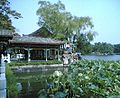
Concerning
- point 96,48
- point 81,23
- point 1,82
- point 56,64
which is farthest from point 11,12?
point 96,48

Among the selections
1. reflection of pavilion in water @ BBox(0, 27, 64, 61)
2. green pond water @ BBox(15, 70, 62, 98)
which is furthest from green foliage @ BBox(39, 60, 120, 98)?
reflection of pavilion in water @ BBox(0, 27, 64, 61)

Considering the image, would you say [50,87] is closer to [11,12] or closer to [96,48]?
[11,12]

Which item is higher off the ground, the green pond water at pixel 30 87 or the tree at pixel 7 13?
the tree at pixel 7 13

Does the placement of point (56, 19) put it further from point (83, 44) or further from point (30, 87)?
point (30, 87)

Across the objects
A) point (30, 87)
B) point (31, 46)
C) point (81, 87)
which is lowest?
point (30, 87)

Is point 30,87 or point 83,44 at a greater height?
point 83,44

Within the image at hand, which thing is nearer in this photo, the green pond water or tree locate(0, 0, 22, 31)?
the green pond water

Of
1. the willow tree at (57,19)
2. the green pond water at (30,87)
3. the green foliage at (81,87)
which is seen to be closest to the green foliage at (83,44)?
the willow tree at (57,19)

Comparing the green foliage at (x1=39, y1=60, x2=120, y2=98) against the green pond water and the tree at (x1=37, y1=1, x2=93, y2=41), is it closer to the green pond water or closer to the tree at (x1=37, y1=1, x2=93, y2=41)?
the green pond water

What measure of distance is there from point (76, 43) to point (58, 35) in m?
7.94

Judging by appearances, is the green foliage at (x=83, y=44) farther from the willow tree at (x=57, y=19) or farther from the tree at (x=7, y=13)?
the tree at (x=7, y=13)

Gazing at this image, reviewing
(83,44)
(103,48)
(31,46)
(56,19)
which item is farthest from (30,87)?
(103,48)

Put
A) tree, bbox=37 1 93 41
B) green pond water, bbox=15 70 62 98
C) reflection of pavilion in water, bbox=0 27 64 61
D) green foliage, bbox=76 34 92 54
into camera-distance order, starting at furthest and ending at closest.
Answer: green foliage, bbox=76 34 92 54 → tree, bbox=37 1 93 41 → reflection of pavilion in water, bbox=0 27 64 61 → green pond water, bbox=15 70 62 98

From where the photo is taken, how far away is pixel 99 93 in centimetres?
348
